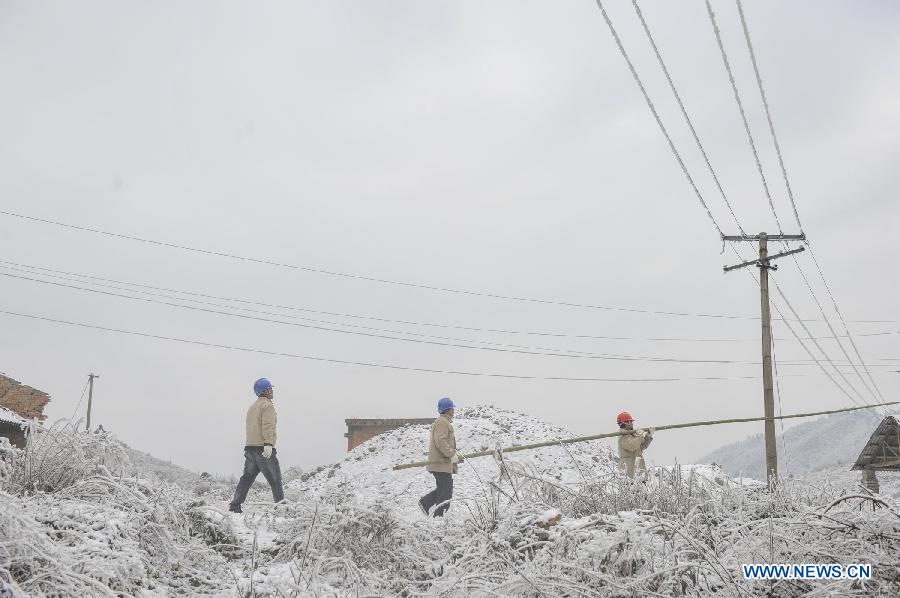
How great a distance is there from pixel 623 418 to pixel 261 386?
5396 mm

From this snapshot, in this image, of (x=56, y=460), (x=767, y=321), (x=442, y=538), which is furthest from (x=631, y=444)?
(x=767, y=321)

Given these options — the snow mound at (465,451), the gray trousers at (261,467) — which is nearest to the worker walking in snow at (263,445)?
the gray trousers at (261,467)

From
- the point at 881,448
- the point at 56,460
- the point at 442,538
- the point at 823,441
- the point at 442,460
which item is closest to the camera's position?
the point at 442,538

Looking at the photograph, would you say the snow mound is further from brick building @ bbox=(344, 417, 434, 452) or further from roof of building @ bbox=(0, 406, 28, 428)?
roof of building @ bbox=(0, 406, 28, 428)

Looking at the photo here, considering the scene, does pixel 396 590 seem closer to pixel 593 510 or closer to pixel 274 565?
pixel 274 565

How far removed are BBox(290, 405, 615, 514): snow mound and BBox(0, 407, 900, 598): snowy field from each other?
9.65 m

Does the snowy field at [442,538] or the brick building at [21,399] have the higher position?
the brick building at [21,399]

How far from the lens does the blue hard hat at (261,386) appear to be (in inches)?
372

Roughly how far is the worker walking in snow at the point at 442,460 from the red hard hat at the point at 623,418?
2701 millimetres

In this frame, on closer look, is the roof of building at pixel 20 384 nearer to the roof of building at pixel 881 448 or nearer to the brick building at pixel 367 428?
the brick building at pixel 367 428

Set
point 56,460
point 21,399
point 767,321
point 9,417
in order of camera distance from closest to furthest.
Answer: point 56,460, point 767,321, point 9,417, point 21,399

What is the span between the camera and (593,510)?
5.33m

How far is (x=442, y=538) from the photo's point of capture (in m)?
4.84

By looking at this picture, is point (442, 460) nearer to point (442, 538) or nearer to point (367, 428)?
point (442, 538)
